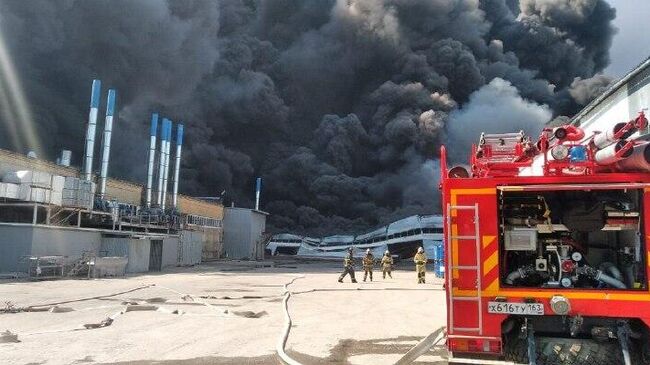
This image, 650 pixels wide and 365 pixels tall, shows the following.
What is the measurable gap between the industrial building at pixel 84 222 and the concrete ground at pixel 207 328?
680 centimetres

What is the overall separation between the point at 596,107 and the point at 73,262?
18.4m

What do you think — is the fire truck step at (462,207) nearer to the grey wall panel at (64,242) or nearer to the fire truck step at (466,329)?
the fire truck step at (466,329)

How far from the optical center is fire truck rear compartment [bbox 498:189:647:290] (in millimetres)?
4492

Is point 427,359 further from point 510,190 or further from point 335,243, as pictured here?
point 335,243

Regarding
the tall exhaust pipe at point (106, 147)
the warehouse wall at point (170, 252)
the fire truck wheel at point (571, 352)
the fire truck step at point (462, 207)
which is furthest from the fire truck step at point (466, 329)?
the tall exhaust pipe at point (106, 147)

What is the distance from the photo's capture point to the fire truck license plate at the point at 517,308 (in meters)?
4.33

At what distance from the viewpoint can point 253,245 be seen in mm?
45906

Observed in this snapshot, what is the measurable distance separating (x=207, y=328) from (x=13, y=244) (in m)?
15.4

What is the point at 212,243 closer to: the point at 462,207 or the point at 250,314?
the point at 250,314

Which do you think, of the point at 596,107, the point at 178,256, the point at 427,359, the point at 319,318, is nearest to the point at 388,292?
the point at 319,318

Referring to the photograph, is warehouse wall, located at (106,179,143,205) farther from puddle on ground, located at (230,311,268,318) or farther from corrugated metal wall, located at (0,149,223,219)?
puddle on ground, located at (230,311,268,318)

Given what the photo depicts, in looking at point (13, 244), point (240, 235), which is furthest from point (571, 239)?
point (240, 235)

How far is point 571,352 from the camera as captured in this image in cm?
448

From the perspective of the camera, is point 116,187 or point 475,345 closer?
point 475,345
